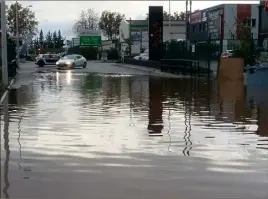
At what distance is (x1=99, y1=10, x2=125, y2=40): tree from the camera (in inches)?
4136

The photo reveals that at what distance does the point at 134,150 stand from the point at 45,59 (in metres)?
49.0

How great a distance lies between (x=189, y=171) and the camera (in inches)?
278

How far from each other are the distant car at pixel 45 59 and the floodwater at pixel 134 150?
38684 millimetres

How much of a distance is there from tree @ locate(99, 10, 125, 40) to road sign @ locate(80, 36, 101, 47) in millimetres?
17797

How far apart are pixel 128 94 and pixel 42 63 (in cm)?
3594

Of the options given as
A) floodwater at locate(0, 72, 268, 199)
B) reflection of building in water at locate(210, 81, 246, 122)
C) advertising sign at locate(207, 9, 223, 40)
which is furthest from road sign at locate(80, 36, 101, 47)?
floodwater at locate(0, 72, 268, 199)

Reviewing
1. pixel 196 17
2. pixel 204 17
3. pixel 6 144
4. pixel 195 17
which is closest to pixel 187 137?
pixel 6 144

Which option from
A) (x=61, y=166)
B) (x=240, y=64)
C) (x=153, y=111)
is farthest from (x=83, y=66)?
(x=61, y=166)

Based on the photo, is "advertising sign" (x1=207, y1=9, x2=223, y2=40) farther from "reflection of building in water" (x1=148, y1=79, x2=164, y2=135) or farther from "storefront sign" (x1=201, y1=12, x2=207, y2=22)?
"reflection of building in water" (x1=148, y1=79, x2=164, y2=135)

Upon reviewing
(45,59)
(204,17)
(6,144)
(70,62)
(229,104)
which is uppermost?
(204,17)

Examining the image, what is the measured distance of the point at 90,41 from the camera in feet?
286

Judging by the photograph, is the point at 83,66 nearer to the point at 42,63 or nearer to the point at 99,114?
the point at 42,63

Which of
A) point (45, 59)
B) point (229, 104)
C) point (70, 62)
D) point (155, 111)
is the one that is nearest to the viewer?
point (155, 111)

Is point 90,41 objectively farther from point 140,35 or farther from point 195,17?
point 195,17
